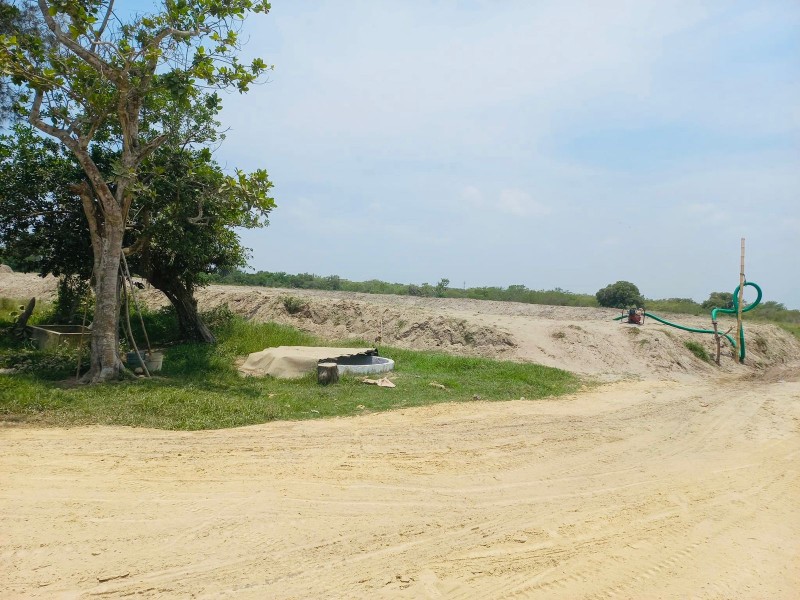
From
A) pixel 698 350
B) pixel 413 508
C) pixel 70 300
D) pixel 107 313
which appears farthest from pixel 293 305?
pixel 413 508

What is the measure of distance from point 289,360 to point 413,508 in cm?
703

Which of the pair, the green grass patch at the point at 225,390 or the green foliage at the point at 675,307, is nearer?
the green grass patch at the point at 225,390

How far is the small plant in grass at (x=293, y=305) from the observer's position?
842 inches

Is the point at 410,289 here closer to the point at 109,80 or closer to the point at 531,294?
the point at 531,294

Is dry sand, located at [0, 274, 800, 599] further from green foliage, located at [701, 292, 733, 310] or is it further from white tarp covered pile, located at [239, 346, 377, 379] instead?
green foliage, located at [701, 292, 733, 310]

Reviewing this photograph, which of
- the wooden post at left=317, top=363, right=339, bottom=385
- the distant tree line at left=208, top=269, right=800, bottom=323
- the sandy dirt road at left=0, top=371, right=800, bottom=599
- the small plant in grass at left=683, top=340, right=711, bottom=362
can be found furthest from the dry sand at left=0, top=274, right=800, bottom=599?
the distant tree line at left=208, top=269, right=800, bottom=323

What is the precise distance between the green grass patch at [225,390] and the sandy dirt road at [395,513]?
613mm

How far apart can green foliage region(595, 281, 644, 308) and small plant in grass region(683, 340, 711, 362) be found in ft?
43.4

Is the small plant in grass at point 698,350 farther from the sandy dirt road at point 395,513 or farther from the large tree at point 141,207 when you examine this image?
the large tree at point 141,207

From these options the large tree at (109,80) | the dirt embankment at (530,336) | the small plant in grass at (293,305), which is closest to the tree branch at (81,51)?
the large tree at (109,80)

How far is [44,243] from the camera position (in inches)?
513

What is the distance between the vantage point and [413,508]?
5273 mm

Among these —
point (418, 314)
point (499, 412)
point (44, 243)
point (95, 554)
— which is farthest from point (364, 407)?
point (418, 314)

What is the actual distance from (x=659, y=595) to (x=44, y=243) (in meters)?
13.4
